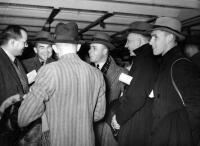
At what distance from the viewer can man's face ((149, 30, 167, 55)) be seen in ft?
9.88

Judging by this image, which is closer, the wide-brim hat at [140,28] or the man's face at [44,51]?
the wide-brim hat at [140,28]

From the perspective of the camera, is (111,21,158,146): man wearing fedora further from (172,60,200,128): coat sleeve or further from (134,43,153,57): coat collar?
(172,60,200,128): coat sleeve

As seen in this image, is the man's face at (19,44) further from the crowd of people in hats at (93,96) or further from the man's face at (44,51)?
the man's face at (44,51)

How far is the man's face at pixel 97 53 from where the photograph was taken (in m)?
4.76

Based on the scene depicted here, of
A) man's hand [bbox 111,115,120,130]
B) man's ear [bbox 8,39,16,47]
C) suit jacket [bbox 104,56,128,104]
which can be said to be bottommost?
man's hand [bbox 111,115,120,130]

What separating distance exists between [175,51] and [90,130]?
4.47ft

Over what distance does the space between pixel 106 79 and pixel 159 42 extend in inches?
66.3

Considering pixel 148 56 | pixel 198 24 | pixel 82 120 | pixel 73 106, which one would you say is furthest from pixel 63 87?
pixel 198 24

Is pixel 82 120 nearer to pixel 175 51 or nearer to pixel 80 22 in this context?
pixel 175 51

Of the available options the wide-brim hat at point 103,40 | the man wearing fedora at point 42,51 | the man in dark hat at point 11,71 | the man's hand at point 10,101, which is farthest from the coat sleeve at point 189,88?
the man wearing fedora at point 42,51

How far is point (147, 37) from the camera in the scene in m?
3.55

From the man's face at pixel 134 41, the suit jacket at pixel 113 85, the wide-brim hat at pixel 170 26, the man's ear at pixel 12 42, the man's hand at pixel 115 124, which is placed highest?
the wide-brim hat at pixel 170 26

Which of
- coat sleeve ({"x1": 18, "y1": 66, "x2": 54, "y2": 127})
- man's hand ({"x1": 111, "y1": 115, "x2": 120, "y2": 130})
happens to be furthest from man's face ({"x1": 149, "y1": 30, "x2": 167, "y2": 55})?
coat sleeve ({"x1": 18, "y1": 66, "x2": 54, "y2": 127})

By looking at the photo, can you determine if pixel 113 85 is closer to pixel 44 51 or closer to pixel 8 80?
pixel 44 51
